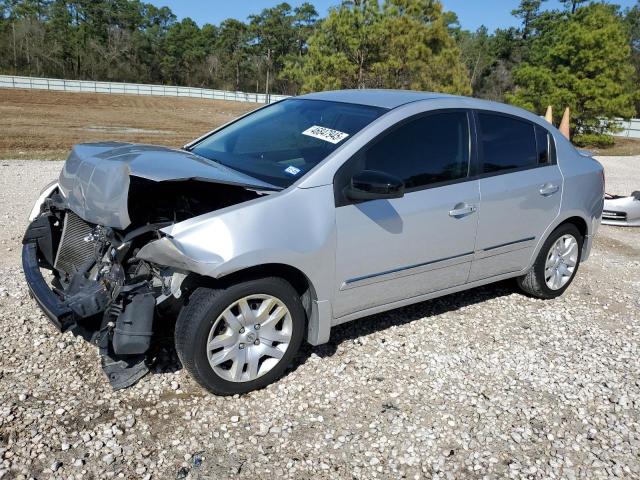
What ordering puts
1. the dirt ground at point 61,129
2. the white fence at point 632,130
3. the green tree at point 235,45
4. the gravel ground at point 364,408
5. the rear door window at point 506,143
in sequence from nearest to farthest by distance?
the gravel ground at point 364,408 < the rear door window at point 506,143 < the dirt ground at point 61,129 < the white fence at point 632,130 < the green tree at point 235,45

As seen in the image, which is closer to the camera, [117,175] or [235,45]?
[117,175]

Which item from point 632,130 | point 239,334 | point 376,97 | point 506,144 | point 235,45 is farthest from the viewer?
point 235,45

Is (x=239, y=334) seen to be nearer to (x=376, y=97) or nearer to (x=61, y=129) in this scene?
(x=376, y=97)

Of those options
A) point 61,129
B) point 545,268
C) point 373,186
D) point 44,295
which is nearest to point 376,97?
point 373,186

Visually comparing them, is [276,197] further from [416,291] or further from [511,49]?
[511,49]

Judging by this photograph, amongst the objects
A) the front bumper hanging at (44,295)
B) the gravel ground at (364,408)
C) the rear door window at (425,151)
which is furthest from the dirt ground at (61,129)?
the rear door window at (425,151)

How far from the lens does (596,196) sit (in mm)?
5215

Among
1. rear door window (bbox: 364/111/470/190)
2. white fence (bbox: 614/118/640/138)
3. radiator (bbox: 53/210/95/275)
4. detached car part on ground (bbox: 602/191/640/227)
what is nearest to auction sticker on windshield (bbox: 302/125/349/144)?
rear door window (bbox: 364/111/470/190)

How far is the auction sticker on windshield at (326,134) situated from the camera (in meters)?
3.74

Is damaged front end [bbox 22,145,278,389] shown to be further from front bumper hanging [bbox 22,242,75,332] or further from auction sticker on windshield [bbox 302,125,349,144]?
auction sticker on windshield [bbox 302,125,349,144]

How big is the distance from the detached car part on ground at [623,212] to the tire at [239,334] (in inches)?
271

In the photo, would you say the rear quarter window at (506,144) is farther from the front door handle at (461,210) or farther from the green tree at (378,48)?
the green tree at (378,48)

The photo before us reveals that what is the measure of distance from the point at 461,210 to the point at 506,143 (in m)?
0.85

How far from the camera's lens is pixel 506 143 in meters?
4.50
